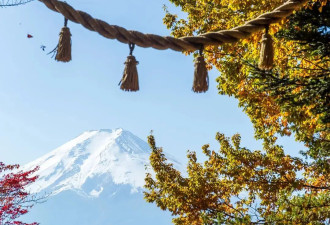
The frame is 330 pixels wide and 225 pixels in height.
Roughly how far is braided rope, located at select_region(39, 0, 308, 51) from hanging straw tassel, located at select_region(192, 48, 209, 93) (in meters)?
0.27

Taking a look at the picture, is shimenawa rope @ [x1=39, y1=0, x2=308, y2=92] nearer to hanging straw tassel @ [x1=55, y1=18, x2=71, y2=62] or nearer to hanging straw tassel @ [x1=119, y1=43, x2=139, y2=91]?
hanging straw tassel @ [x1=119, y1=43, x2=139, y2=91]

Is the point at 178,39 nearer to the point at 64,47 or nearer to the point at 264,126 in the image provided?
the point at 64,47

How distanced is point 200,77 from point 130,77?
624mm

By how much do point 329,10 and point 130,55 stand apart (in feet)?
18.5

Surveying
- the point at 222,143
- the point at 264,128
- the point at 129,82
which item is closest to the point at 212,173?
the point at 222,143

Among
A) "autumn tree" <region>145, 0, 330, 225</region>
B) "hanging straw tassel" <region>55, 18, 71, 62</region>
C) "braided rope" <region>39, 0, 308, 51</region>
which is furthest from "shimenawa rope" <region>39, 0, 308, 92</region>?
"autumn tree" <region>145, 0, 330, 225</region>

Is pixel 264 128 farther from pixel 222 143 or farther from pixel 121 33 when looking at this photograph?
pixel 121 33

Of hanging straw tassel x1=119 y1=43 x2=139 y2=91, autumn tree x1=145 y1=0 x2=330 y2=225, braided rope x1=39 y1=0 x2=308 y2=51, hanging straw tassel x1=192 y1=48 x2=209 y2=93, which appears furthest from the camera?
autumn tree x1=145 y1=0 x2=330 y2=225

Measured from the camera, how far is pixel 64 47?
9.93 feet

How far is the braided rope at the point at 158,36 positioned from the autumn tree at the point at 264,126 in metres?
2.52

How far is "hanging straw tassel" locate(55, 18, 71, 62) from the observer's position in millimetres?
3025

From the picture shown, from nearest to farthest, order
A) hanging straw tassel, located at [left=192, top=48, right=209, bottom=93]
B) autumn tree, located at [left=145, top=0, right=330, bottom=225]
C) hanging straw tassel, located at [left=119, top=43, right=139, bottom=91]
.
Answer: hanging straw tassel, located at [left=119, top=43, right=139, bottom=91]
hanging straw tassel, located at [left=192, top=48, right=209, bottom=93]
autumn tree, located at [left=145, top=0, right=330, bottom=225]

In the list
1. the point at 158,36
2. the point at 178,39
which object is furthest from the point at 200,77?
the point at 158,36

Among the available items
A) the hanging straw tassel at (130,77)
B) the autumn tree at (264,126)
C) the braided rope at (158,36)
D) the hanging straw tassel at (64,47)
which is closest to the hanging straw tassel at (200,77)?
the braided rope at (158,36)
